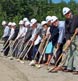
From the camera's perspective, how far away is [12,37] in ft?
80.4

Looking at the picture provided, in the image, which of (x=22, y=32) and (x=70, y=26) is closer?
(x=70, y=26)

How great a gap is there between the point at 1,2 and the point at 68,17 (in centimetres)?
6269

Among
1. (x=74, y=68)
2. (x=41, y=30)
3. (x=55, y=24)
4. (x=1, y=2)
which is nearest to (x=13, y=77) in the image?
(x=74, y=68)

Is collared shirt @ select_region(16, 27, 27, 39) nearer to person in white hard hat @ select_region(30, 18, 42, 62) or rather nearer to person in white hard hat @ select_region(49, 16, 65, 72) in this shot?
person in white hard hat @ select_region(30, 18, 42, 62)

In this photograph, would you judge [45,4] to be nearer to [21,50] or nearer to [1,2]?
[1,2]

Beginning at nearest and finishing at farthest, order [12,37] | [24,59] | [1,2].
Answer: [24,59] → [12,37] → [1,2]

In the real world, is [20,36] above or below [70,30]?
below

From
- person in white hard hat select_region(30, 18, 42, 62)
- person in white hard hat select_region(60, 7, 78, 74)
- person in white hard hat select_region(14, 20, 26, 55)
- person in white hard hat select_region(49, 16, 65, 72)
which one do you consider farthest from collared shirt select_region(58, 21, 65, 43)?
person in white hard hat select_region(14, 20, 26, 55)

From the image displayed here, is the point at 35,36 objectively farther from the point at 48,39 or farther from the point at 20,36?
the point at 20,36

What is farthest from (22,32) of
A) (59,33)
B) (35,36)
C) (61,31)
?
(61,31)

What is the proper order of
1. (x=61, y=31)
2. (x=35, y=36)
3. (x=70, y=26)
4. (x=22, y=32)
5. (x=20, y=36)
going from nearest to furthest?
(x=70, y=26) < (x=61, y=31) < (x=35, y=36) < (x=22, y=32) < (x=20, y=36)

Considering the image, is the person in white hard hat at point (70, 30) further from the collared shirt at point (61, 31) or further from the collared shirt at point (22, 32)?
the collared shirt at point (22, 32)

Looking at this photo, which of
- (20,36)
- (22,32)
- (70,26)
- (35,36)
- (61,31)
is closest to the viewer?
(70,26)

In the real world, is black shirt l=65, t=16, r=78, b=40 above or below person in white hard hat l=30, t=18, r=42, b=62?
above
